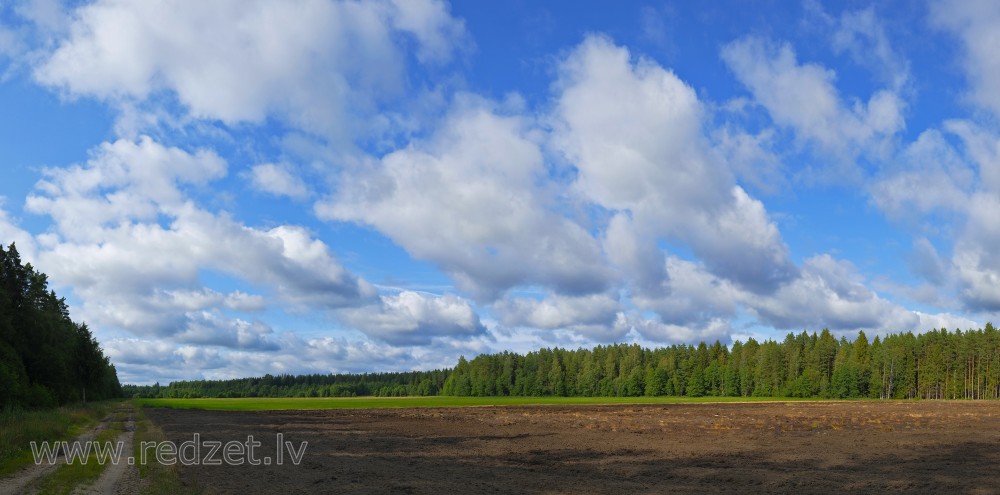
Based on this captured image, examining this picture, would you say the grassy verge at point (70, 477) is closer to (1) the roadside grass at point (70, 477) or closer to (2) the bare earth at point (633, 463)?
(1) the roadside grass at point (70, 477)

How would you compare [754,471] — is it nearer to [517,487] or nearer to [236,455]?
→ [517,487]

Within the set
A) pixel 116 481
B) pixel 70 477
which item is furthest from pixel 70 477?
pixel 116 481

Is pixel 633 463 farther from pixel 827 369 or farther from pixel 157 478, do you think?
pixel 827 369

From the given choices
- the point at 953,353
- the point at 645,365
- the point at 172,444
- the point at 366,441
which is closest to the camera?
the point at 172,444

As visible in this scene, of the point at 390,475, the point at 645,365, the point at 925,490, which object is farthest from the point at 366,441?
the point at 645,365

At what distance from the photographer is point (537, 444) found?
36844 mm

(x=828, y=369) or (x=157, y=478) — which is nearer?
(x=157, y=478)

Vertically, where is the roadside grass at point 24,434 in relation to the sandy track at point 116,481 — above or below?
below

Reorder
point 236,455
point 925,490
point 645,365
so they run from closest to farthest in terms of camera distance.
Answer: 1. point 925,490
2. point 236,455
3. point 645,365

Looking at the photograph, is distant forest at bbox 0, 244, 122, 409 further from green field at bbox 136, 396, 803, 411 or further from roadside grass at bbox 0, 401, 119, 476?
green field at bbox 136, 396, 803, 411

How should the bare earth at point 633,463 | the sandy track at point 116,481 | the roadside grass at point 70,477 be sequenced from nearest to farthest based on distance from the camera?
1. the sandy track at point 116,481
2. the roadside grass at point 70,477
3. the bare earth at point 633,463

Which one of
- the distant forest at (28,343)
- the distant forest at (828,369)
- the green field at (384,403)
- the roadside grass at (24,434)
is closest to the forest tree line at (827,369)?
the distant forest at (828,369)

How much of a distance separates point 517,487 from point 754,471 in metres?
9.64

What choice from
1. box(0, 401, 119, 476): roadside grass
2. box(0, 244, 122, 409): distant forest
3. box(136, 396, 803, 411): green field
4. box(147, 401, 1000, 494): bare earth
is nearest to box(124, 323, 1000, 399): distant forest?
box(136, 396, 803, 411): green field
